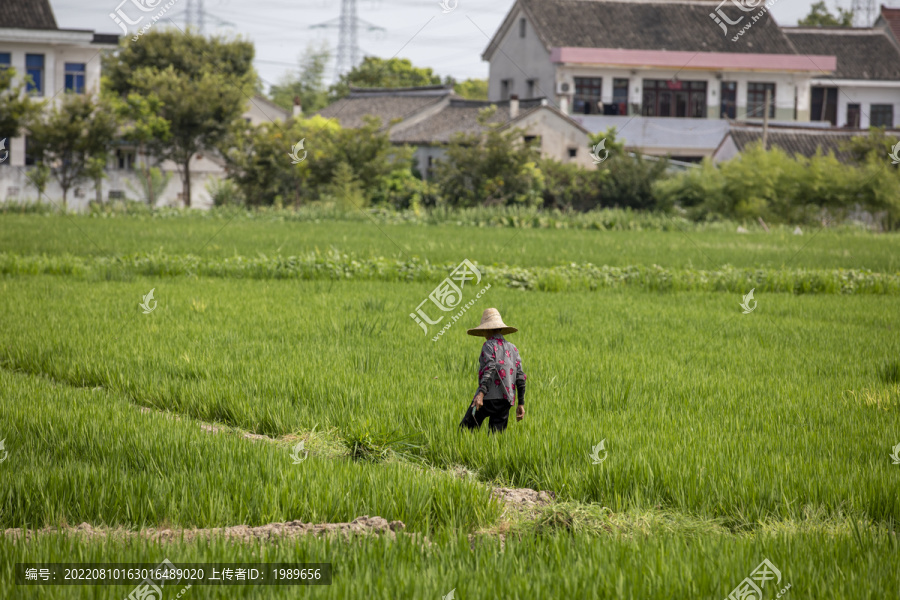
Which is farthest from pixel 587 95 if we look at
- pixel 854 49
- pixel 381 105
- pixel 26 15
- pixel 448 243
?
pixel 26 15

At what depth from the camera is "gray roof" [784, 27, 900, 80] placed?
139ft

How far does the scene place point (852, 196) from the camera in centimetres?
2816

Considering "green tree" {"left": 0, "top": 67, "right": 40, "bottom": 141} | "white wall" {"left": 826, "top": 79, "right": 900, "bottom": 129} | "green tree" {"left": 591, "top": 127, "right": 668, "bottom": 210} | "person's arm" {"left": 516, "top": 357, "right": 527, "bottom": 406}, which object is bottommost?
"person's arm" {"left": 516, "top": 357, "right": 527, "bottom": 406}

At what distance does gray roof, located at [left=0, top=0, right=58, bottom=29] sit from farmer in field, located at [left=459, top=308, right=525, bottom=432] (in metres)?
32.4

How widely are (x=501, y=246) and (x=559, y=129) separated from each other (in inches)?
711

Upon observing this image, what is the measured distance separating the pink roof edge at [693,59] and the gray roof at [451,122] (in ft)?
11.3

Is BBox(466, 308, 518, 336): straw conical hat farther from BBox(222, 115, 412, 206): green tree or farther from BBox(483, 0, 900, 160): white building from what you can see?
BBox(483, 0, 900, 160): white building

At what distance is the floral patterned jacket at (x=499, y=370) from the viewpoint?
16.8 ft

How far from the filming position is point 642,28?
3997 cm

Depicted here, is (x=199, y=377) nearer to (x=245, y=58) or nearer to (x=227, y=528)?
(x=227, y=528)

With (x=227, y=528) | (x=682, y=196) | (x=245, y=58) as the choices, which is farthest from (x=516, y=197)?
(x=227, y=528)

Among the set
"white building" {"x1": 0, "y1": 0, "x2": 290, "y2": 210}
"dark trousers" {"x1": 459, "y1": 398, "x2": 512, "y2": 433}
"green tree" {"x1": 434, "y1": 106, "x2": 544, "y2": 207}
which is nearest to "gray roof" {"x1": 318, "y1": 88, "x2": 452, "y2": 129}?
"white building" {"x1": 0, "y1": 0, "x2": 290, "y2": 210}

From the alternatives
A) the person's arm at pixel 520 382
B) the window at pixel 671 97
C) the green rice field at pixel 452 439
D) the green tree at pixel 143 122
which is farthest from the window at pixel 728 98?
the person's arm at pixel 520 382

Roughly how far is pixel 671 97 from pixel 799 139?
6606mm
